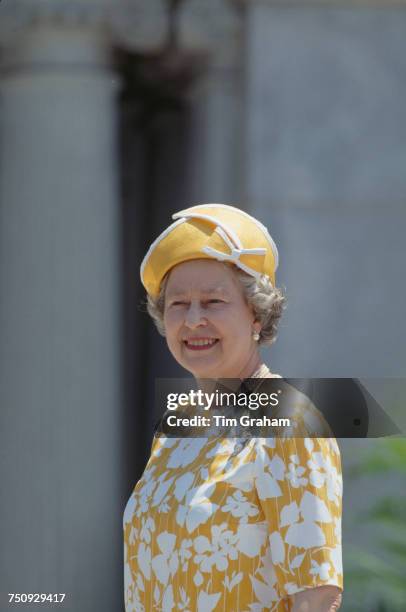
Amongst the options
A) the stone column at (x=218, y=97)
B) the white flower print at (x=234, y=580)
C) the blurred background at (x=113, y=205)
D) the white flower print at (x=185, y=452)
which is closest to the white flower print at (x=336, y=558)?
the white flower print at (x=234, y=580)

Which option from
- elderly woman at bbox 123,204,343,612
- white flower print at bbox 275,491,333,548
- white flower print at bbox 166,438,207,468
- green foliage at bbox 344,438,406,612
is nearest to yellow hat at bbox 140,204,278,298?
elderly woman at bbox 123,204,343,612

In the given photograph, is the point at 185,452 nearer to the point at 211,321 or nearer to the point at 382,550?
the point at 211,321

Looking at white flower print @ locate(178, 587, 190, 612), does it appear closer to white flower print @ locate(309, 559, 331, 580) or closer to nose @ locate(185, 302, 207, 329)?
white flower print @ locate(309, 559, 331, 580)

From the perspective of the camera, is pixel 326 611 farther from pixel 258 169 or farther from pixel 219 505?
pixel 258 169

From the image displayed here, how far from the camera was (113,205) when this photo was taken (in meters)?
3.20

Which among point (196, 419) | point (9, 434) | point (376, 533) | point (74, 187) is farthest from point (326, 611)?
point (74, 187)

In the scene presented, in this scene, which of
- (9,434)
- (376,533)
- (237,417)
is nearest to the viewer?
(237,417)

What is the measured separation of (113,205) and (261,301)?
1.70 metres

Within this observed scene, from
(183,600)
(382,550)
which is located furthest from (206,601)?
(382,550)

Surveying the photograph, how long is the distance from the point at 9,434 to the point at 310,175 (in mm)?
957

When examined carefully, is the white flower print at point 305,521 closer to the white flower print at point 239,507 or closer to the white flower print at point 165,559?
the white flower print at point 239,507

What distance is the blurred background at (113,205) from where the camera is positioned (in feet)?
9.84

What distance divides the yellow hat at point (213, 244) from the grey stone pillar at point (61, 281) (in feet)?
4.84

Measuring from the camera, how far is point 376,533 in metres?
2.71
